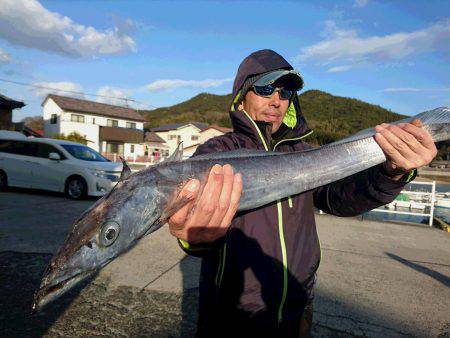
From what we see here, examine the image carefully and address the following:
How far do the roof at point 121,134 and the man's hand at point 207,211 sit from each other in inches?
1953

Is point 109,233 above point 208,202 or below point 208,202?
below

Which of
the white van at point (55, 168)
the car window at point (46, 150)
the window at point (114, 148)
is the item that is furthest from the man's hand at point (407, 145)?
the window at point (114, 148)

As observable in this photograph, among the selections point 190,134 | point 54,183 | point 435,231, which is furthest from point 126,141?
point 435,231

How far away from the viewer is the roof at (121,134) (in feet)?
157

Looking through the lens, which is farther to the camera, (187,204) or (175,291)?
(175,291)

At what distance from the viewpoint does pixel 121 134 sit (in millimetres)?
49406

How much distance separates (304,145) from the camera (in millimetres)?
2744

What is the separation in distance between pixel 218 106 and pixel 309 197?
438ft

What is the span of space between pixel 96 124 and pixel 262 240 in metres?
50.5

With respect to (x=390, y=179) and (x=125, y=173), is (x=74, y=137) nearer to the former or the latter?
(x=125, y=173)

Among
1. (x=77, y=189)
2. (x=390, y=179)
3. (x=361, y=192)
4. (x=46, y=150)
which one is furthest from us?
(x=46, y=150)

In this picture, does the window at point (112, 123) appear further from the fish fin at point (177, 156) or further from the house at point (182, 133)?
the fish fin at point (177, 156)

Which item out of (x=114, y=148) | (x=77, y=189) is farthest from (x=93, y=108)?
(x=77, y=189)

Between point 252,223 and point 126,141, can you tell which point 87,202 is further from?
point 126,141
